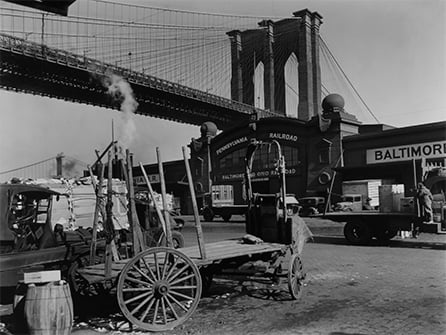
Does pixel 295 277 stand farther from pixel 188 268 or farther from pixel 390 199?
pixel 390 199

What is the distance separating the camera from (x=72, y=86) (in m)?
25.5

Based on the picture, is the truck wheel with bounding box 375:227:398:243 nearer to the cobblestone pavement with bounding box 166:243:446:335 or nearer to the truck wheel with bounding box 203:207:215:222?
the cobblestone pavement with bounding box 166:243:446:335

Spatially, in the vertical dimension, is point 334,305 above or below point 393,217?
below

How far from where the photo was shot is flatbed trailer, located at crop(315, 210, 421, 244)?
15.2 meters

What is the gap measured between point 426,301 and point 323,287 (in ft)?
6.18

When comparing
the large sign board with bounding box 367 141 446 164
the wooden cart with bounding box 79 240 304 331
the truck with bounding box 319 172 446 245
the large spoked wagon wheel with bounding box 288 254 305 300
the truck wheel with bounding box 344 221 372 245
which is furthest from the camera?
the large sign board with bounding box 367 141 446 164

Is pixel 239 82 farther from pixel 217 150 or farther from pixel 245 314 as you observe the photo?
pixel 245 314

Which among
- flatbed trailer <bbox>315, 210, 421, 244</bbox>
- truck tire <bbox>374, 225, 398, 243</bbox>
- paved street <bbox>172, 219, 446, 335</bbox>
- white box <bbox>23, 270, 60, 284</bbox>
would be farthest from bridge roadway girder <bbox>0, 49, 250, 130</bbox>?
white box <bbox>23, 270, 60, 284</bbox>

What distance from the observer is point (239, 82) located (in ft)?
190

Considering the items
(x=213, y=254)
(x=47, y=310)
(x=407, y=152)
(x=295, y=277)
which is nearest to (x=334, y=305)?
(x=295, y=277)

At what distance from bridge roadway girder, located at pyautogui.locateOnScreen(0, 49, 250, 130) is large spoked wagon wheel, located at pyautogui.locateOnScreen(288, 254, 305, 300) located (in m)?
11.3

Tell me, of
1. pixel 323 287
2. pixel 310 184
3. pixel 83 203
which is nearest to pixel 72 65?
pixel 83 203

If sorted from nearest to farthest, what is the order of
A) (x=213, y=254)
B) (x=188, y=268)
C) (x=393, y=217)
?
(x=188, y=268)
(x=213, y=254)
(x=393, y=217)

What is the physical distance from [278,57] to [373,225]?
46.8m
